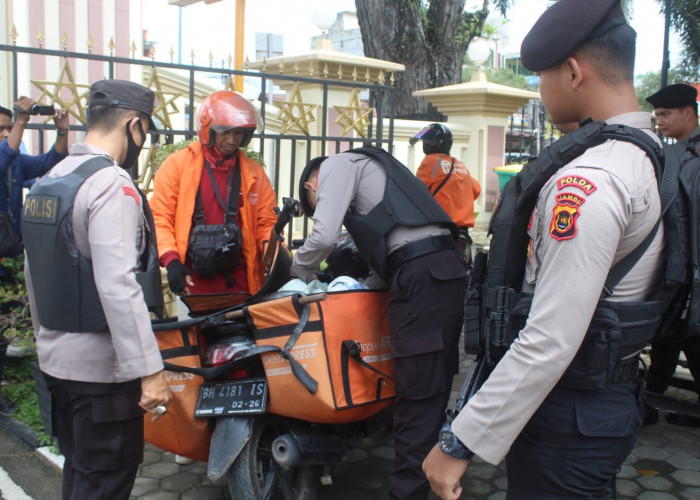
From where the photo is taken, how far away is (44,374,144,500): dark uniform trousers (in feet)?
7.82

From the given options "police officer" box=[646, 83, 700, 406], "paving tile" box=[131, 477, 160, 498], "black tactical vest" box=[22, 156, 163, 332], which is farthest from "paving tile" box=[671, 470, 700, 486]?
"black tactical vest" box=[22, 156, 163, 332]

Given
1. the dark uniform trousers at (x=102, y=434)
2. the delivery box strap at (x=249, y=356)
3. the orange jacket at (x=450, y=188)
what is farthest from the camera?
the orange jacket at (x=450, y=188)

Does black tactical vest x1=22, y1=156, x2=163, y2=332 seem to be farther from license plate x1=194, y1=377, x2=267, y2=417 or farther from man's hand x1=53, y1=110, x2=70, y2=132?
man's hand x1=53, y1=110, x2=70, y2=132

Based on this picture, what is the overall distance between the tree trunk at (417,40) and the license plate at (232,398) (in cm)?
880

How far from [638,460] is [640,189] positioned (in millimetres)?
2897

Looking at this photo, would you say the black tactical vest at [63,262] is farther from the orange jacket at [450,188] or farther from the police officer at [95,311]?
the orange jacket at [450,188]

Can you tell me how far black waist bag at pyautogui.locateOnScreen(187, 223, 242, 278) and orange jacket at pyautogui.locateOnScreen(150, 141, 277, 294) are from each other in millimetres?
59

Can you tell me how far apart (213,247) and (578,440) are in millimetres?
2327

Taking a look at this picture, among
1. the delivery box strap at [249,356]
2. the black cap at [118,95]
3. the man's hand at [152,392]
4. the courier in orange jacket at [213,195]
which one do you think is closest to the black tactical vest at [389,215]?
the delivery box strap at [249,356]

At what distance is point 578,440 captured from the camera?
5.63ft

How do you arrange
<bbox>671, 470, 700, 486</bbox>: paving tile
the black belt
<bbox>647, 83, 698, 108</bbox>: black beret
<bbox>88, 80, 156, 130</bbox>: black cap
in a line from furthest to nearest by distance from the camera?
1. <bbox>647, 83, 698, 108</bbox>: black beret
2. <bbox>671, 470, 700, 486</bbox>: paving tile
3. the black belt
4. <bbox>88, 80, 156, 130</bbox>: black cap

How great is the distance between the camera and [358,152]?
3.21 metres

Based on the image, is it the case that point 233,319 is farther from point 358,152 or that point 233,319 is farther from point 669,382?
point 669,382

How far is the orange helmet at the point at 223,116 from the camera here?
143 inches
